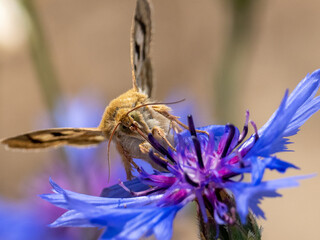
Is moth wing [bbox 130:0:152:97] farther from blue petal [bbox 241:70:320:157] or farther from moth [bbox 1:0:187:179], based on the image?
blue petal [bbox 241:70:320:157]

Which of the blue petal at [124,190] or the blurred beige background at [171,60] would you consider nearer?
the blue petal at [124,190]

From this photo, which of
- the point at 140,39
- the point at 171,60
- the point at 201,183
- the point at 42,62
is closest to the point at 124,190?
the point at 201,183

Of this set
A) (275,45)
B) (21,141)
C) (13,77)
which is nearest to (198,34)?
(275,45)

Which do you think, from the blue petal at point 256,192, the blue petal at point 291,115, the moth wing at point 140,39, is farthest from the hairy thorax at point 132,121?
the blue petal at point 256,192

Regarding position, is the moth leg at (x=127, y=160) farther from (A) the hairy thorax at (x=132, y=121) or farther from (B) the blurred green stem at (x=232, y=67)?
(B) the blurred green stem at (x=232, y=67)

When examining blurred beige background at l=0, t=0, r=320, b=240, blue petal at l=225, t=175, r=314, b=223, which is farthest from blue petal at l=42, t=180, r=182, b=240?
blurred beige background at l=0, t=0, r=320, b=240

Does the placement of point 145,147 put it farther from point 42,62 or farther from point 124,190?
point 42,62
